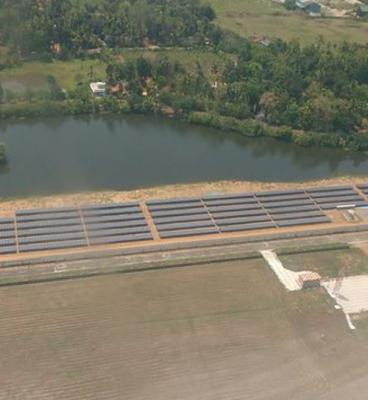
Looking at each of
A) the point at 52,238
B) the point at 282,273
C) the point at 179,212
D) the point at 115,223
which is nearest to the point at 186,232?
the point at 179,212

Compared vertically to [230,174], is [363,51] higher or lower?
higher

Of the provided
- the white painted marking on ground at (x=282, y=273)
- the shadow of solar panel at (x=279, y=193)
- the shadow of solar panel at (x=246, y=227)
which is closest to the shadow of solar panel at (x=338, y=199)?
the shadow of solar panel at (x=279, y=193)

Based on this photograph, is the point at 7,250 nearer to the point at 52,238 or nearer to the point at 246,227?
the point at 52,238

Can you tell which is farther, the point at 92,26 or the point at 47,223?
the point at 92,26

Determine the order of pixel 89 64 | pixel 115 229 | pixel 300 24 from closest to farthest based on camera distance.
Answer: pixel 115 229
pixel 89 64
pixel 300 24

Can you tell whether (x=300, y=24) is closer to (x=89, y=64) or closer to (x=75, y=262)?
(x=89, y=64)

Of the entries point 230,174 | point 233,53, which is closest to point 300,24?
point 233,53
